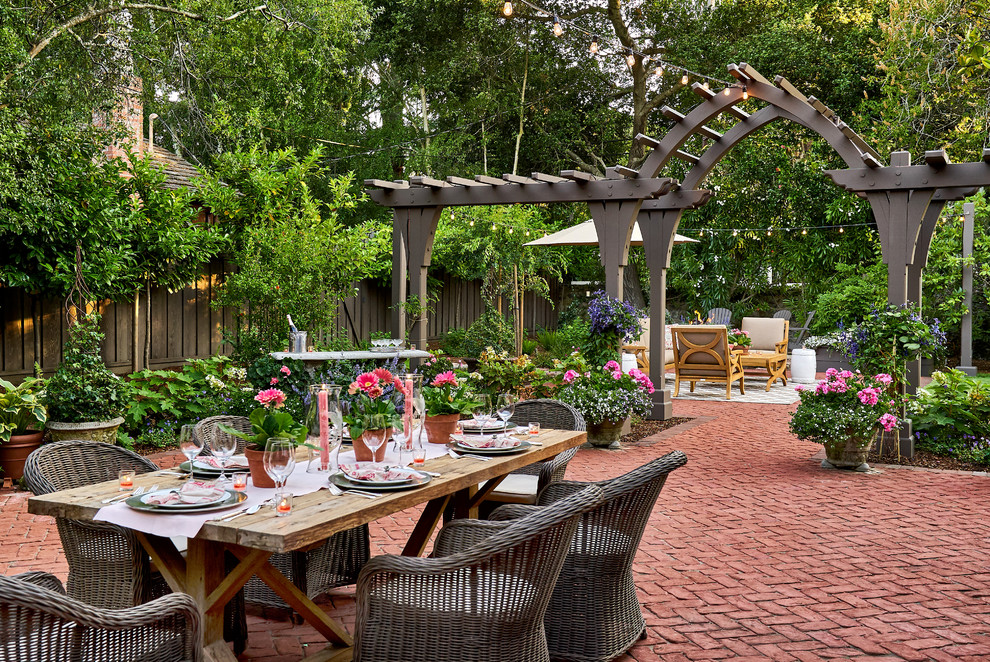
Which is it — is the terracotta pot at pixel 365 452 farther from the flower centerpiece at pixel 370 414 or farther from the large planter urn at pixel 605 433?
the large planter urn at pixel 605 433

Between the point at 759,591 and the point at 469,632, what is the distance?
6.67 ft

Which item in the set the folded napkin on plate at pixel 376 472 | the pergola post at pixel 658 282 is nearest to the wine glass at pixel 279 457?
the folded napkin on plate at pixel 376 472

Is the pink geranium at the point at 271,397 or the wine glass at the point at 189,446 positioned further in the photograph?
the pink geranium at the point at 271,397

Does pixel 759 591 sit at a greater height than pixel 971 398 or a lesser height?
lesser

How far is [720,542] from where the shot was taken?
480 centimetres

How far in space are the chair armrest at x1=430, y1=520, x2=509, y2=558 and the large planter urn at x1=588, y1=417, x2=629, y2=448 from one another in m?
4.79

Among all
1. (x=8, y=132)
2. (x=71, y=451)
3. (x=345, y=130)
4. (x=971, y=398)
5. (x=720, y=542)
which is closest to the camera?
(x=71, y=451)

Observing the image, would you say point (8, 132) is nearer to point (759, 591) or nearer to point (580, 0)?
point (759, 591)

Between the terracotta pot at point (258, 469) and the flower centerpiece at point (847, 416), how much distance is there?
506 centimetres

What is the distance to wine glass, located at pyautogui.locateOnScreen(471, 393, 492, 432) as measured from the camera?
381 cm

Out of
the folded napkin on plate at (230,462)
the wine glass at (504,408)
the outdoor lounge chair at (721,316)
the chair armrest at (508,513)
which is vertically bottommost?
the chair armrest at (508,513)

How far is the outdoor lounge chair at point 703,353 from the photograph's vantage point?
11.1 m

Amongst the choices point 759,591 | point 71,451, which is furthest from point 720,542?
point 71,451

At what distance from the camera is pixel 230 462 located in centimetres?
299
